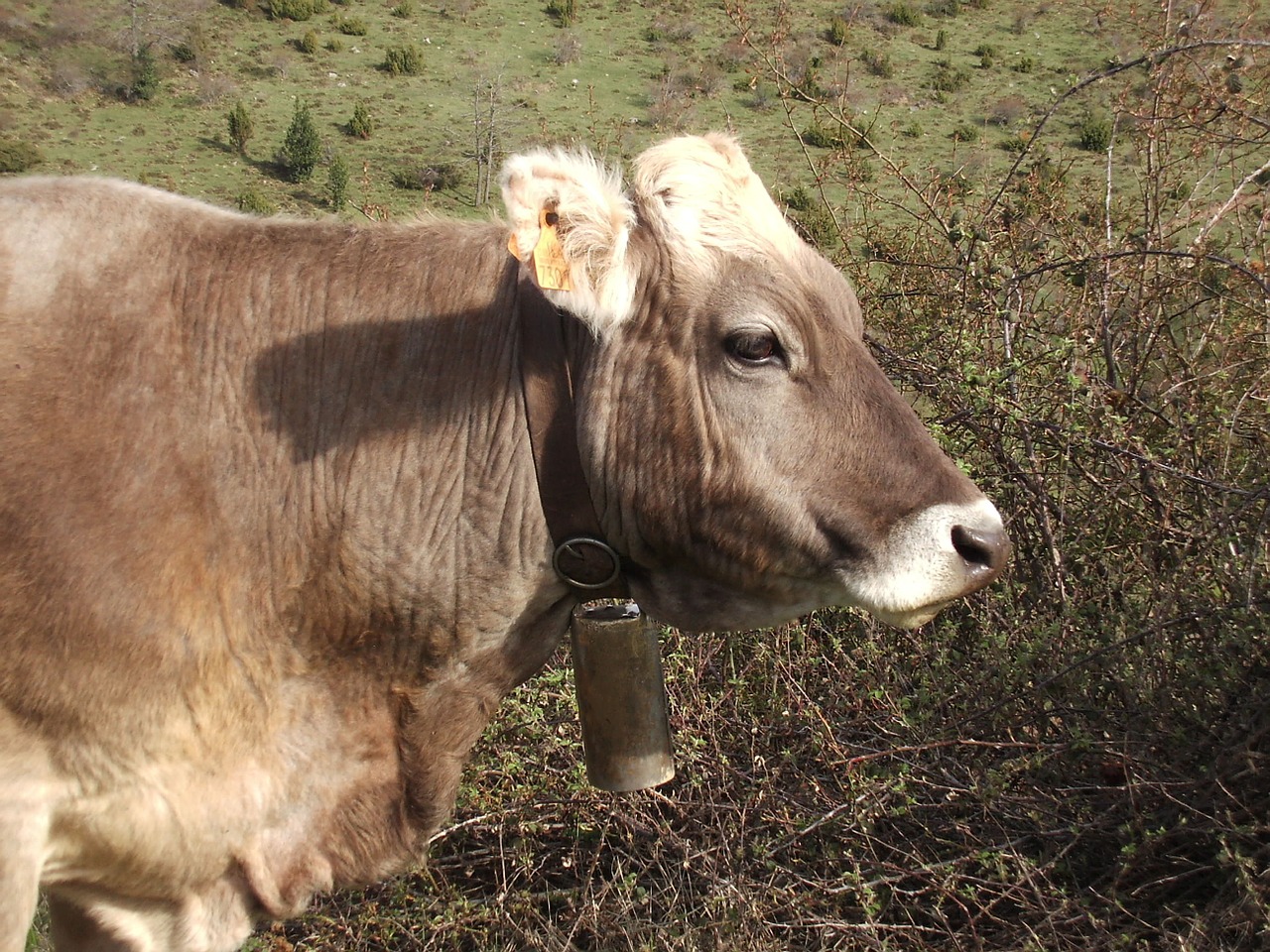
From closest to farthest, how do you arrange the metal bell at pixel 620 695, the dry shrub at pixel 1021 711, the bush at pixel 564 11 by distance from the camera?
1. the metal bell at pixel 620 695
2. the dry shrub at pixel 1021 711
3. the bush at pixel 564 11

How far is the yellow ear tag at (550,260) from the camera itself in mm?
2402

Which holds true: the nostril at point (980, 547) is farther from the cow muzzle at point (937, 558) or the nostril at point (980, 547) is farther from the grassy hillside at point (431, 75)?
the grassy hillside at point (431, 75)

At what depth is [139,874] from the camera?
2.62 metres

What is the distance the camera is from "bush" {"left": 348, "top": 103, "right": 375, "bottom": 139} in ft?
110

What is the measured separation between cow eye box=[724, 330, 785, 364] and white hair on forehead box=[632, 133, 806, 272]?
0.20 m

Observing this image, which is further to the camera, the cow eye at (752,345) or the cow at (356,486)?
the cow eye at (752,345)

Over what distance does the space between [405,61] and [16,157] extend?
60.5 feet

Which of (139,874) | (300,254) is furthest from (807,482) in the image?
(139,874)

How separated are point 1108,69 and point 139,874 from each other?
443cm

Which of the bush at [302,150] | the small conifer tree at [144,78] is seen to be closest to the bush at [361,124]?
the bush at [302,150]

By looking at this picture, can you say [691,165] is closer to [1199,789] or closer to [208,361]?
[208,361]

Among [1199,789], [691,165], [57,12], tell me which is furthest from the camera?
[57,12]

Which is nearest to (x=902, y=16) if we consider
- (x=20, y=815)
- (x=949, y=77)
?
(x=949, y=77)

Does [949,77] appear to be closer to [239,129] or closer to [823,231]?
[239,129]
